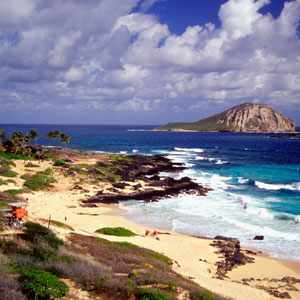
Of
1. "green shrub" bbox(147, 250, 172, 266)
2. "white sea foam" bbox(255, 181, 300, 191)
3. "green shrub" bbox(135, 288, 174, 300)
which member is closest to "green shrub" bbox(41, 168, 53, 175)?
"white sea foam" bbox(255, 181, 300, 191)

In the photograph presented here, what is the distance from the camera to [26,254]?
11617 mm

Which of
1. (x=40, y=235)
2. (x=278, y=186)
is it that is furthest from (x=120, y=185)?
(x=40, y=235)

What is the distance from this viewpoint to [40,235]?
13.4 metres

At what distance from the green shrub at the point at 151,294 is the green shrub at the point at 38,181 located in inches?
1058

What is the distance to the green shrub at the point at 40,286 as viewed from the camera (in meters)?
8.48

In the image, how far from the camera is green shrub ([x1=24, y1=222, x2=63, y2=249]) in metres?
13.0

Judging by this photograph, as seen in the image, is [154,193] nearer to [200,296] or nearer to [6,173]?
[6,173]

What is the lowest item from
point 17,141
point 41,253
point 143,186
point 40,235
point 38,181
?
point 143,186

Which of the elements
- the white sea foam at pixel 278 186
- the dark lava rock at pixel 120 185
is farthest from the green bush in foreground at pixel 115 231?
the white sea foam at pixel 278 186

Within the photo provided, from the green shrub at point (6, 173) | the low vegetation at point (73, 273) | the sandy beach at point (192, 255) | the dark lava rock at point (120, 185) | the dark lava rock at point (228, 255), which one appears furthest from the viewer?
the dark lava rock at point (120, 185)

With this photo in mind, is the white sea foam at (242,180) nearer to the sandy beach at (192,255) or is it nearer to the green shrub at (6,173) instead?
the sandy beach at (192,255)

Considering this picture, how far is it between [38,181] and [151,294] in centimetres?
2916

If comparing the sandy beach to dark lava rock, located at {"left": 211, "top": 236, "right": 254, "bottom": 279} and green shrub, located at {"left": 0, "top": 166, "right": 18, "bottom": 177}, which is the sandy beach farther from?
green shrub, located at {"left": 0, "top": 166, "right": 18, "bottom": 177}

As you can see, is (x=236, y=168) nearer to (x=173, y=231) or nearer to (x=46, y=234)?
(x=173, y=231)
